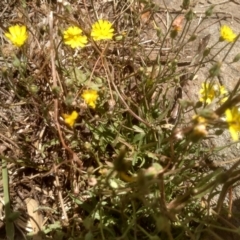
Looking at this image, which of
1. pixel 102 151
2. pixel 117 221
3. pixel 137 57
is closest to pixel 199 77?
pixel 137 57

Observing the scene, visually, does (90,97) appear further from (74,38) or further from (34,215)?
(34,215)

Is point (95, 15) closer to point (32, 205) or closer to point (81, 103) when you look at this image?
point (81, 103)

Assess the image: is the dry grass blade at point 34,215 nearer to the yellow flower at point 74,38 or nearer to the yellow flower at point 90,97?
the yellow flower at point 90,97

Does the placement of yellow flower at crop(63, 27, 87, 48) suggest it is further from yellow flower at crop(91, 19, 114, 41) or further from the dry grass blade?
the dry grass blade

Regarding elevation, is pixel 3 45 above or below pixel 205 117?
above

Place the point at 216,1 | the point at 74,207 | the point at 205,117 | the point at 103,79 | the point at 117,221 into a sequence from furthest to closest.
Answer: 1. the point at 216,1
2. the point at 103,79
3. the point at 74,207
4. the point at 117,221
5. the point at 205,117

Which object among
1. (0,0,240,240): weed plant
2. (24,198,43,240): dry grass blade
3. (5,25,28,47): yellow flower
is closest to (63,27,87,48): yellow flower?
(0,0,240,240): weed plant

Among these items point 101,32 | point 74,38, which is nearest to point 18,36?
point 74,38

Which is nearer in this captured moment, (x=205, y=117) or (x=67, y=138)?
(x=205, y=117)

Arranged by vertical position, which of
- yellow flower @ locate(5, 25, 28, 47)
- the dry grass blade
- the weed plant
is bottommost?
the dry grass blade
